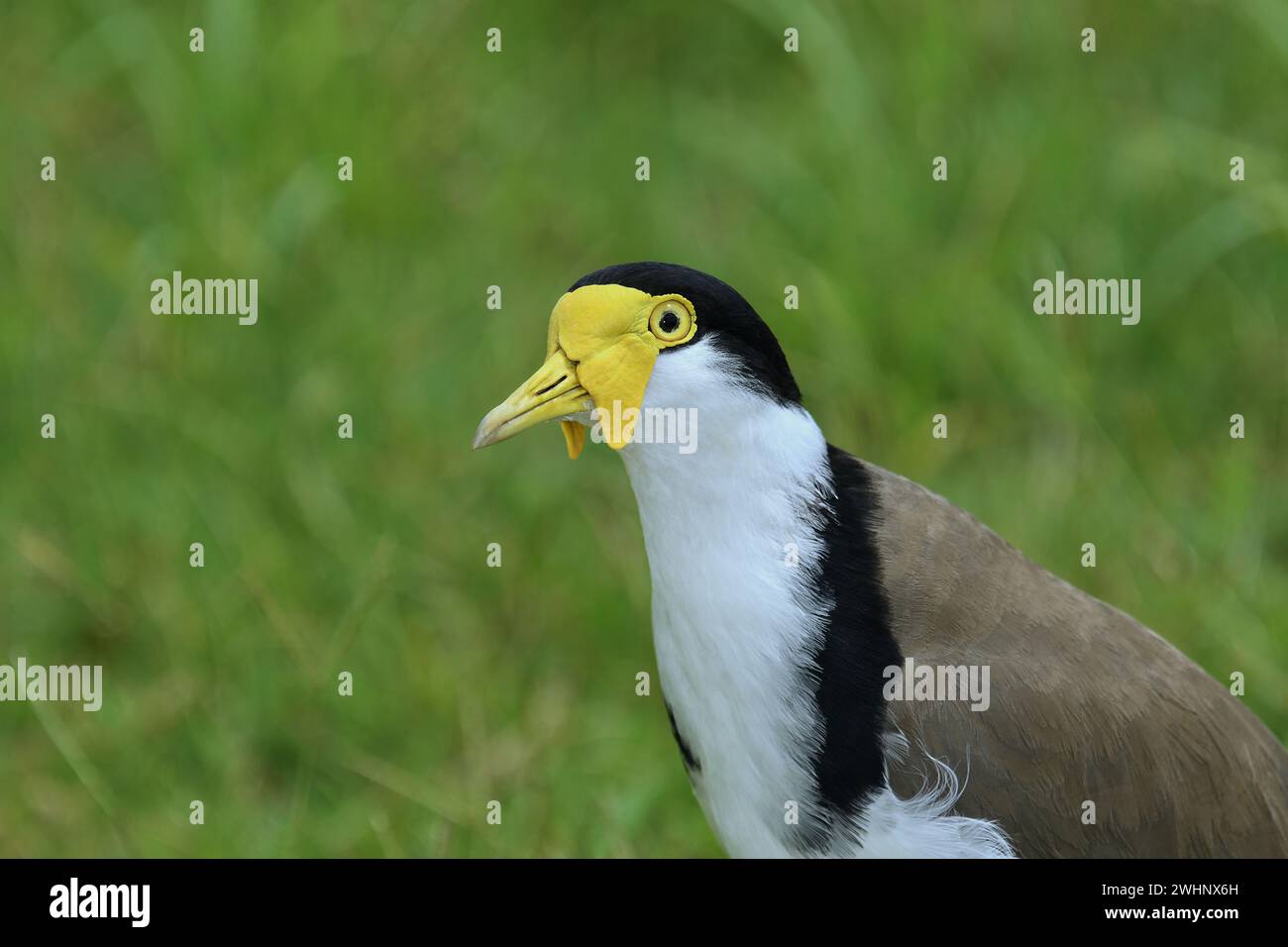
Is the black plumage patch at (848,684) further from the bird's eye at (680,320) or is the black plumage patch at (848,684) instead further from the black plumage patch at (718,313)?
the bird's eye at (680,320)

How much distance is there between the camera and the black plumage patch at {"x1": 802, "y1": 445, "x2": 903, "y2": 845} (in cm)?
318

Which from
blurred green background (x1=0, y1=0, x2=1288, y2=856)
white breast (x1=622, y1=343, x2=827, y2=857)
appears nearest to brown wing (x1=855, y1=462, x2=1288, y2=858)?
white breast (x1=622, y1=343, x2=827, y2=857)

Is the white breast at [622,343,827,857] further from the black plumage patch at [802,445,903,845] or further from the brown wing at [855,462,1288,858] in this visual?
the brown wing at [855,462,1288,858]

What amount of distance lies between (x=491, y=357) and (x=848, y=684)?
2706mm

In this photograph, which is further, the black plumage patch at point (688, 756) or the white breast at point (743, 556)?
the black plumage patch at point (688, 756)

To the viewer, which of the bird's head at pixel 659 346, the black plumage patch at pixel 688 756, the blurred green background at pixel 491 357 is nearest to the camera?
the bird's head at pixel 659 346

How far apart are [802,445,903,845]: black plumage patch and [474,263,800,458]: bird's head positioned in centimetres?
36

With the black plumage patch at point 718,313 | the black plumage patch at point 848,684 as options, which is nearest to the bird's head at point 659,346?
the black plumage patch at point 718,313

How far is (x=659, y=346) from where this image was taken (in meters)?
3.15

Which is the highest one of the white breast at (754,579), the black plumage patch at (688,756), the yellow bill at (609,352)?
the yellow bill at (609,352)

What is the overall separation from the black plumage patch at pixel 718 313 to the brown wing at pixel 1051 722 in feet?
1.30

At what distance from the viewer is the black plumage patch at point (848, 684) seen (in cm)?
318

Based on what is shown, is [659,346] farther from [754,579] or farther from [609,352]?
[754,579]

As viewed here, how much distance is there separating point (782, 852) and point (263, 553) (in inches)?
83.6
